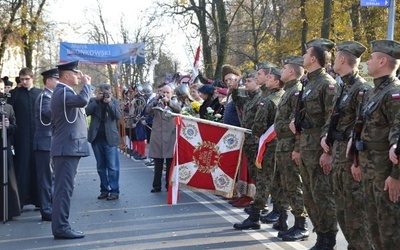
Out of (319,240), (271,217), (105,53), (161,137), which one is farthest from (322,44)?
(105,53)

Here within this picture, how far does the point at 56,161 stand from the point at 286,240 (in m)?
2.95

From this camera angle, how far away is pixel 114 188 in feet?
35.7

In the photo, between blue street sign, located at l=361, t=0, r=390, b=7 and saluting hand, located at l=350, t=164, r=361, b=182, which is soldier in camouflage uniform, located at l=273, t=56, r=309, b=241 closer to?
saluting hand, located at l=350, t=164, r=361, b=182

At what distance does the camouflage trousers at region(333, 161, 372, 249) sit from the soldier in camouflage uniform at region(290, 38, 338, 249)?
21.9 inches

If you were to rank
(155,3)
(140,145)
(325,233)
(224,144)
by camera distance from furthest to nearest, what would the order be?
(155,3) → (140,145) → (224,144) → (325,233)

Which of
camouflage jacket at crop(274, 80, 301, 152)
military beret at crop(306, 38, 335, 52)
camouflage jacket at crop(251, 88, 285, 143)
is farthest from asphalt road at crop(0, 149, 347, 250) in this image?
military beret at crop(306, 38, 335, 52)

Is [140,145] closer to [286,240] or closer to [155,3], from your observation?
[155,3]

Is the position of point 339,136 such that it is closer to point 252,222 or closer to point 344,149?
point 344,149

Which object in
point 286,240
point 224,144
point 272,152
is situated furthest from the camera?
point 224,144

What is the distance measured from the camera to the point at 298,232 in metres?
7.31

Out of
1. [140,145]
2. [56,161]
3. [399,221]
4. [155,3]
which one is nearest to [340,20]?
[140,145]

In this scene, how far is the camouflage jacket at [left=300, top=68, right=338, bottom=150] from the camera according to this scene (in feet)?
21.0

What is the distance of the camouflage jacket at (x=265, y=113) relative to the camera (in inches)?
317

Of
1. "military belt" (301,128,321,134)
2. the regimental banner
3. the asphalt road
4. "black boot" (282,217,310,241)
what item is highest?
the regimental banner
